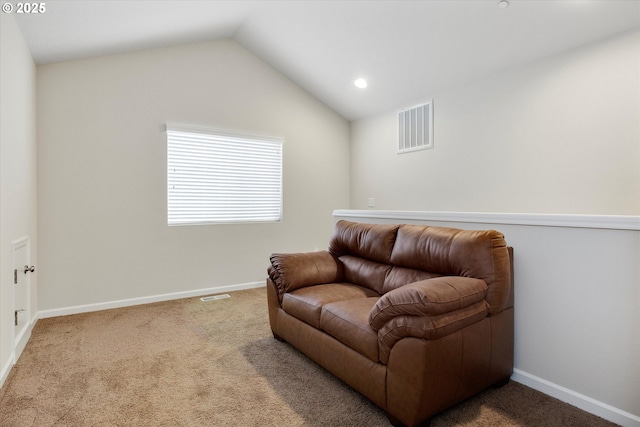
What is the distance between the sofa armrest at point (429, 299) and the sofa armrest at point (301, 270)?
0.96 meters

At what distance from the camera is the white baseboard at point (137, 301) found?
11.4ft

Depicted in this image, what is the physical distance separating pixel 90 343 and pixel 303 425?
2.05 m

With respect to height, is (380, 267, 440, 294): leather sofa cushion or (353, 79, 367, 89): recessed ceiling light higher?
(353, 79, 367, 89): recessed ceiling light

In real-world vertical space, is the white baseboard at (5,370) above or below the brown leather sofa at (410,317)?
below

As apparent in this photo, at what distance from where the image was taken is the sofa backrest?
1.95m

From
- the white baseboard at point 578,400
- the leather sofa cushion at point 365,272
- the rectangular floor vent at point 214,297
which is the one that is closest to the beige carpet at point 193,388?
the white baseboard at point 578,400

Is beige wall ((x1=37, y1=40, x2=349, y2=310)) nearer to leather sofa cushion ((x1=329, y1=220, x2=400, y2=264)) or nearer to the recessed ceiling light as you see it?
the recessed ceiling light

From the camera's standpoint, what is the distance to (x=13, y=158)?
8.29 feet

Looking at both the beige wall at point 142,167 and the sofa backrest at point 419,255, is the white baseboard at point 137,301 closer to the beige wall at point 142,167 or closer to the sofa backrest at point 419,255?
the beige wall at point 142,167

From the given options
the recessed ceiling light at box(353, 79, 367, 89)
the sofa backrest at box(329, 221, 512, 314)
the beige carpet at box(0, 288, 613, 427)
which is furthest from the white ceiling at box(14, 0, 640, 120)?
the beige carpet at box(0, 288, 613, 427)

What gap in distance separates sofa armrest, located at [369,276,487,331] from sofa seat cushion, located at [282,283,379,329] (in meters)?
0.56

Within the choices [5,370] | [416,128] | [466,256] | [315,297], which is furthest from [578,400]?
[5,370]

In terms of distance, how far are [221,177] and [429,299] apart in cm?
340

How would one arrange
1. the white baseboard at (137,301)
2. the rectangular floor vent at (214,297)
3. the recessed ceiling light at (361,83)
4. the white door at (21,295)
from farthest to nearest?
1. the recessed ceiling light at (361,83)
2. the rectangular floor vent at (214,297)
3. the white baseboard at (137,301)
4. the white door at (21,295)
